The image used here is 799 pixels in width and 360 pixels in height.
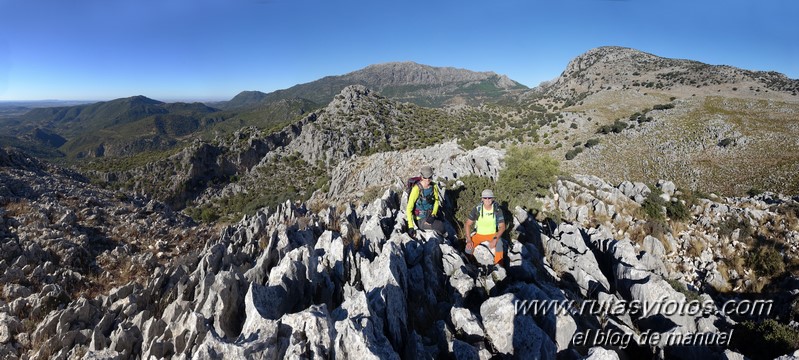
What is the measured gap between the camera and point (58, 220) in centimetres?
1317

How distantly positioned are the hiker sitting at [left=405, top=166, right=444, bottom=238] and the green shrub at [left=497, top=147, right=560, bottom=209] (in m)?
5.27

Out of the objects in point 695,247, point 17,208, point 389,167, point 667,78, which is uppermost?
point 667,78

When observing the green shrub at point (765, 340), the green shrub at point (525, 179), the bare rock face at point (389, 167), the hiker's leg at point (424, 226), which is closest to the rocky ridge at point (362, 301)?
the green shrub at point (765, 340)

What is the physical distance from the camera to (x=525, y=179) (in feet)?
52.6

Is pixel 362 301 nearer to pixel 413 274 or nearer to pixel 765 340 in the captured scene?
pixel 413 274

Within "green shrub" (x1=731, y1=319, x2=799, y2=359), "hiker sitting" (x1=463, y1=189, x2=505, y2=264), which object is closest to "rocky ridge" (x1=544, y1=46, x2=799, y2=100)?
"green shrub" (x1=731, y1=319, x2=799, y2=359)

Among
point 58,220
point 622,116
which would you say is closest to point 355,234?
point 58,220

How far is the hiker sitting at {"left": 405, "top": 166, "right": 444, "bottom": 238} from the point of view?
981 centimetres

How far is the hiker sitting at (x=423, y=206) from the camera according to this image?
9810 millimetres

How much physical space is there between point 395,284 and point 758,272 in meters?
13.7

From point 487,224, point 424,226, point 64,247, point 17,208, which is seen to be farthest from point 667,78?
point 17,208

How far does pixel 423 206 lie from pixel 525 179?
26.8 ft

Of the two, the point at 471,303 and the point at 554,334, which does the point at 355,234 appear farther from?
the point at 554,334

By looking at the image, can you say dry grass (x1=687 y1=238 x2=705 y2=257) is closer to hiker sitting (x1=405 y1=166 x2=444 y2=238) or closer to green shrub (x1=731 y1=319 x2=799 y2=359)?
green shrub (x1=731 y1=319 x2=799 y2=359)
